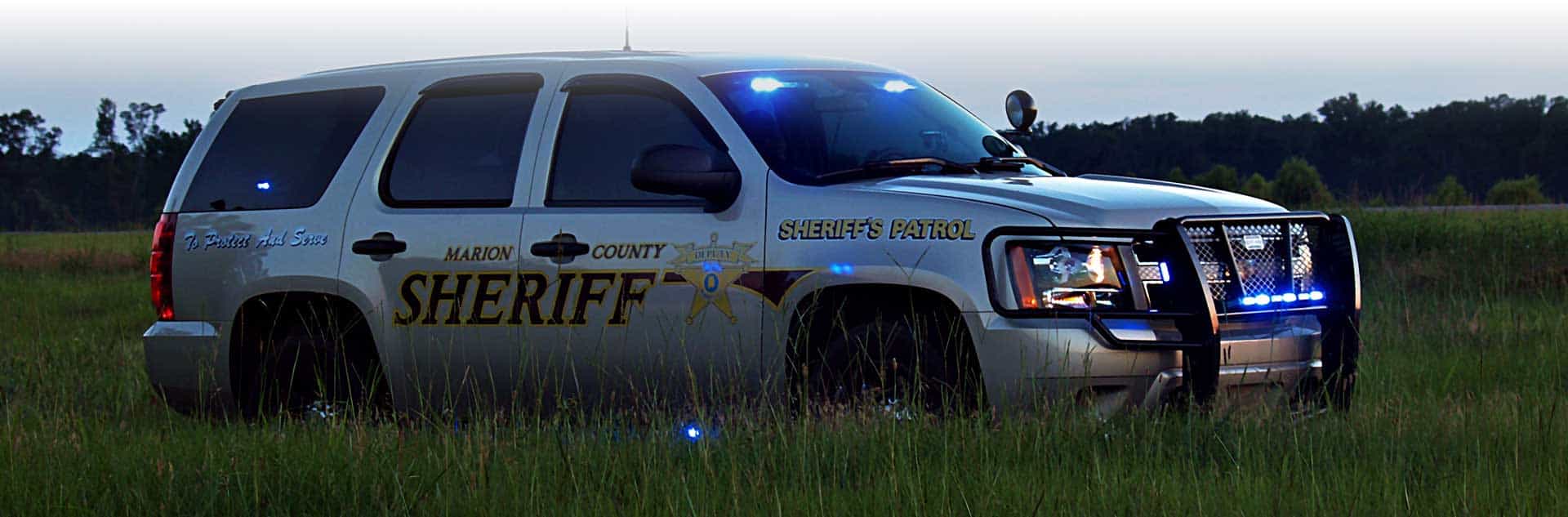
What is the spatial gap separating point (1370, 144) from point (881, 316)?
89557 millimetres

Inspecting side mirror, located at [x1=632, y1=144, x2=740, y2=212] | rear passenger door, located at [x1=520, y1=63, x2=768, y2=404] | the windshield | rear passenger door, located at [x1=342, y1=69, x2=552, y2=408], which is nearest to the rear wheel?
rear passenger door, located at [x1=342, y1=69, x2=552, y2=408]

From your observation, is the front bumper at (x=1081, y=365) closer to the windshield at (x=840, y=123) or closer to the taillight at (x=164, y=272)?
the windshield at (x=840, y=123)

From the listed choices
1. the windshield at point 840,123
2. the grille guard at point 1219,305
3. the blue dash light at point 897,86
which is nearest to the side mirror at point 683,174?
the windshield at point 840,123

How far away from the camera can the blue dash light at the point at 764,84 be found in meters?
6.59

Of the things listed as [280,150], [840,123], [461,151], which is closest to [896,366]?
[840,123]

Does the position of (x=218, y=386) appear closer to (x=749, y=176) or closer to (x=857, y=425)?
(x=749, y=176)

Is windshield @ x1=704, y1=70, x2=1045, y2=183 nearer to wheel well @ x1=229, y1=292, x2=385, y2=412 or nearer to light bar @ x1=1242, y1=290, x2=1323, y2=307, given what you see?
light bar @ x1=1242, y1=290, x2=1323, y2=307

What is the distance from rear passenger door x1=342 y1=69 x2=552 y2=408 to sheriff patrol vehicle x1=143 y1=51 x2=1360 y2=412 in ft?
0.04

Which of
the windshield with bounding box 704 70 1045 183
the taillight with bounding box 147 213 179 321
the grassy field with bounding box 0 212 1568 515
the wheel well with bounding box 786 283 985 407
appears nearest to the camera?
the grassy field with bounding box 0 212 1568 515

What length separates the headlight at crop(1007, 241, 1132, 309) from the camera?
5.66 metres

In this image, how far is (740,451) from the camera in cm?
545

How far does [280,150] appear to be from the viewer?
7.33 m

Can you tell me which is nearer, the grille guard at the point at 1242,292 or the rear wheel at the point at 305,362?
the grille guard at the point at 1242,292

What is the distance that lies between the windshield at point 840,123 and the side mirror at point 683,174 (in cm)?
19
